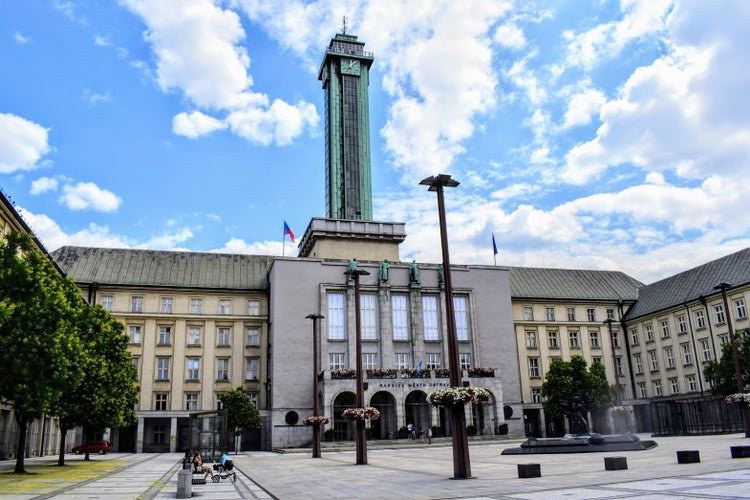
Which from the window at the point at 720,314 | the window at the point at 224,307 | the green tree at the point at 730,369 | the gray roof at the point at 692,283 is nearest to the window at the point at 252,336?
the window at the point at 224,307

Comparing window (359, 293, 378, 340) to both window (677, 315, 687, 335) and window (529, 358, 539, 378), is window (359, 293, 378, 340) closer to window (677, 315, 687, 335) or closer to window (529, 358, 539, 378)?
window (529, 358, 539, 378)

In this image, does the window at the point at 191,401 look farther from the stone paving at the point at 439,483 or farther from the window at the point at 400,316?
the stone paving at the point at 439,483

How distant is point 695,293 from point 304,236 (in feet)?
144

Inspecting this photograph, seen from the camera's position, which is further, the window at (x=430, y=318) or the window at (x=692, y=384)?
the window at (x=430, y=318)

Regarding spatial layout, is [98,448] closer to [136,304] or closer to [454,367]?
[136,304]

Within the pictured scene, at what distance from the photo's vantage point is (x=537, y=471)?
20312 millimetres

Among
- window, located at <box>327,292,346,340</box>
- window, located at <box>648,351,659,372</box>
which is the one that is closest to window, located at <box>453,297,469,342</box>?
window, located at <box>327,292,346,340</box>

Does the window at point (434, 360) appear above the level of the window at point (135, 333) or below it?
below

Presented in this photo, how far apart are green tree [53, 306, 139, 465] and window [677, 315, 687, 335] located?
55.7 m

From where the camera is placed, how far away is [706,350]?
206ft

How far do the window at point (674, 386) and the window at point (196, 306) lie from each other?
5197 cm

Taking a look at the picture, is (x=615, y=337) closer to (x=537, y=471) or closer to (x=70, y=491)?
(x=537, y=471)

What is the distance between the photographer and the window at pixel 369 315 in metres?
63.3

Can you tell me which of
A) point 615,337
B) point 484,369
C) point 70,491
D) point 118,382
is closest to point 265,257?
point 484,369
